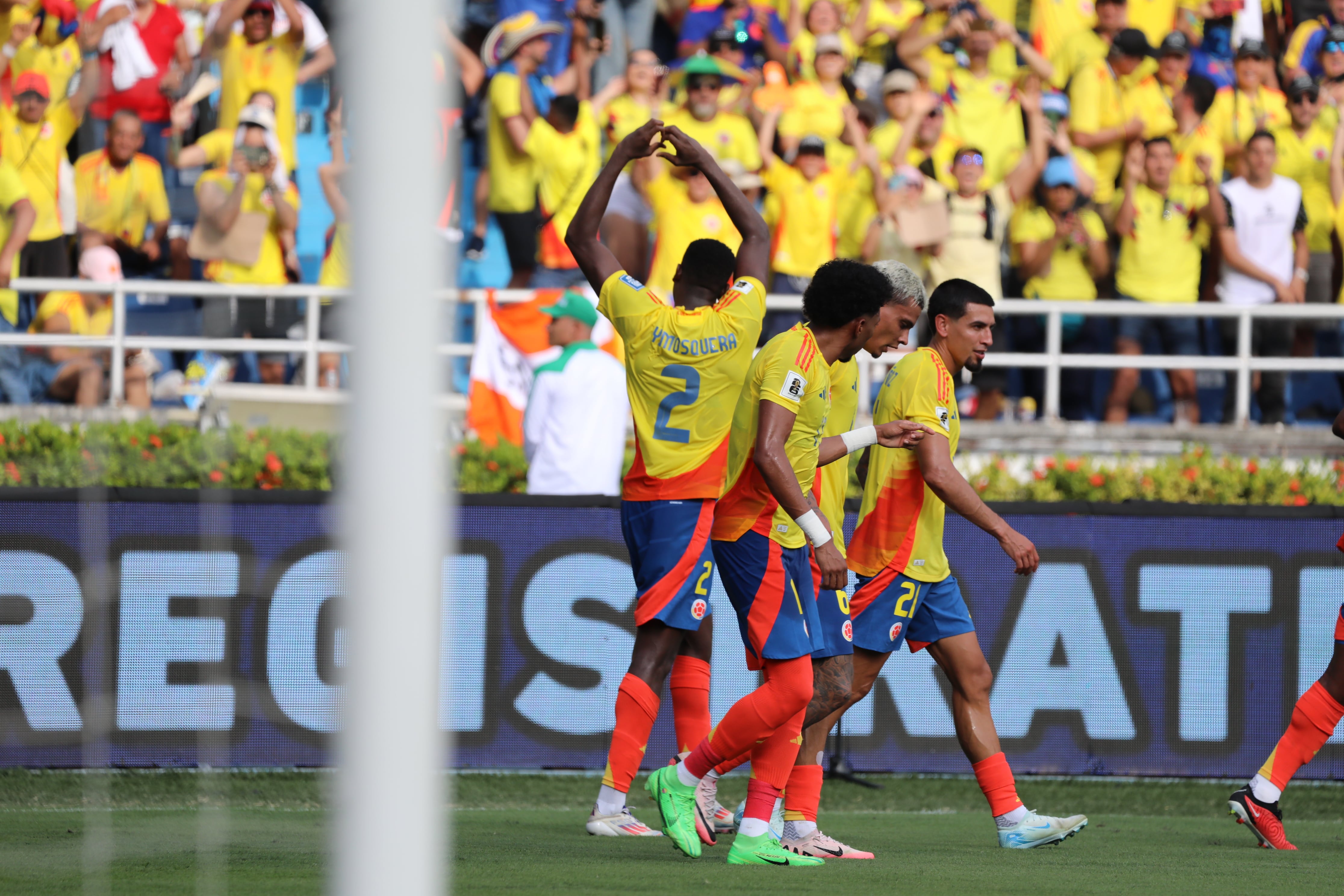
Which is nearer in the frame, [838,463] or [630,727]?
[630,727]

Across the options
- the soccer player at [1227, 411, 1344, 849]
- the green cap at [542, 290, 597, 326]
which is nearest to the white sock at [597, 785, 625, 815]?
the soccer player at [1227, 411, 1344, 849]

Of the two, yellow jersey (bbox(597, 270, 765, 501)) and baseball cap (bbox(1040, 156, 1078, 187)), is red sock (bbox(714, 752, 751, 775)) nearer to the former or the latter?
yellow jersey (bbox(597, 270, 765, 501))

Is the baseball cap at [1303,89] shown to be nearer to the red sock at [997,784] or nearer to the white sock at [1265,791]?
the white sock at [1265,791]

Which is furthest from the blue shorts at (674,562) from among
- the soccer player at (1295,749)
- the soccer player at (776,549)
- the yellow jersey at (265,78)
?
the yellow jersey at (265,78)

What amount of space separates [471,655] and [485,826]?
1810 millimetres

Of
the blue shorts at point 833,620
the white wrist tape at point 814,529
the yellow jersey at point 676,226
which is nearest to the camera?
the white wrist tape at point 814,529

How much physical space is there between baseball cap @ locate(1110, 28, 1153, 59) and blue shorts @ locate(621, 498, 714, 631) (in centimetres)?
884

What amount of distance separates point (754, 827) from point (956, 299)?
2.34m

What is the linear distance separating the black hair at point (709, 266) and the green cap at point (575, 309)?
3463 millimetres

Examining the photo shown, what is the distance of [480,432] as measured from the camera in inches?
490

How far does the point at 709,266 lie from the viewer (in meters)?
7.00

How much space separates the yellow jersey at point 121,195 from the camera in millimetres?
10750

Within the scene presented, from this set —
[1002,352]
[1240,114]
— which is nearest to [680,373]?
[1002,352]

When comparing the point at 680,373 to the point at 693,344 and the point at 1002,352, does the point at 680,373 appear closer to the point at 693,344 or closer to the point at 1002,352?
the point at 693,344
